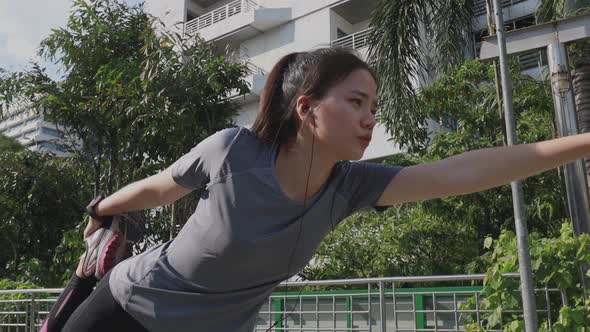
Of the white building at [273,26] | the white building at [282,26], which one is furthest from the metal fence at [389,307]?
the white building at [273,26]

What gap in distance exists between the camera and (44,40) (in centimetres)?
993

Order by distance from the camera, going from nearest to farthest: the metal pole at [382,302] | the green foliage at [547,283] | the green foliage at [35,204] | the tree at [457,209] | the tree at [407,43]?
the green foliage at [547,283]
the metal pole at [382,302]
the tree at [407,43]
the tree at [457,209]
the green foliage at [35,204]

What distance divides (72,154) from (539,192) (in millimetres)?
8935

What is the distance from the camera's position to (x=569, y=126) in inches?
179

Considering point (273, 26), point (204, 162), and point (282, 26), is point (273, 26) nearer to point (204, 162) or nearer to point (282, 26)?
point (282, 26)

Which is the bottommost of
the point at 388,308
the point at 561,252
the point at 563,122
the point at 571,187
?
the point at 388,308

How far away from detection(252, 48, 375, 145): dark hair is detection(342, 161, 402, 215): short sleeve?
7.0 inches

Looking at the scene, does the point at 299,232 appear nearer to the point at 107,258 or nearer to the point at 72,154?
the point at 107,258

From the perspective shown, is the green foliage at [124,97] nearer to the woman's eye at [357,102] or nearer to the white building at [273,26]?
the white building at [273,26]

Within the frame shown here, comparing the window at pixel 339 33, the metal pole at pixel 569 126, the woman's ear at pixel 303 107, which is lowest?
the woman's ear at pixel 303 107

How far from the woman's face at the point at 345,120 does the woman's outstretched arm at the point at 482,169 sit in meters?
0.17

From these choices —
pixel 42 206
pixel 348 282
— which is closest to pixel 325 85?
pixel 348 282

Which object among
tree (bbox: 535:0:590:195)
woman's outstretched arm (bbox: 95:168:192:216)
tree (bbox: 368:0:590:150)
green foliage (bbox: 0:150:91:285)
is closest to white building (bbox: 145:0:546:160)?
green foliage (bbox: 0:150:91:285)

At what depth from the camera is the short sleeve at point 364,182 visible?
53.4 inches
